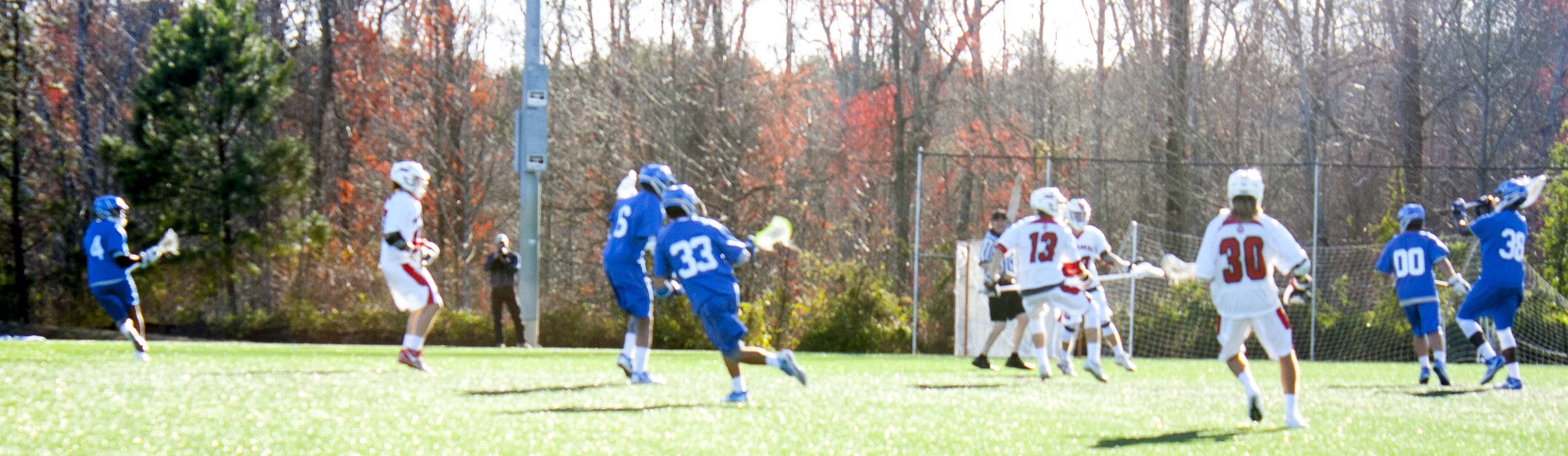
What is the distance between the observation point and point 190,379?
33.0ft

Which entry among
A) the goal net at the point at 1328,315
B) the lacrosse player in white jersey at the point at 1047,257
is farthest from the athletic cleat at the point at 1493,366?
the goal net at the point at 1328,315

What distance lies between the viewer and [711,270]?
29.8 ft

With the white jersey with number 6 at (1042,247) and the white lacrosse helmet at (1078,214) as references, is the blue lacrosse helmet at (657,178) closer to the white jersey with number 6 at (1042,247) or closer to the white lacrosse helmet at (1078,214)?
the white jersey with number 6 at (1042,247)

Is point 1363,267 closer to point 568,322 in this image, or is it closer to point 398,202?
point 568,322

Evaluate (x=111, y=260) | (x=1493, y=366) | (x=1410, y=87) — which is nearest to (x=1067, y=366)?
(x=1493, y=366)

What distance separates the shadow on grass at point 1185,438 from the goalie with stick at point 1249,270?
478 mm

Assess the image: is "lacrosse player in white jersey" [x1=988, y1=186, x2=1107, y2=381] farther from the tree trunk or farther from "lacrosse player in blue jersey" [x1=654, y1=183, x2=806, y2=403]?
the tree trunk

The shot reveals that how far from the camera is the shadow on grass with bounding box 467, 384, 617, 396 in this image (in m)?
9.42

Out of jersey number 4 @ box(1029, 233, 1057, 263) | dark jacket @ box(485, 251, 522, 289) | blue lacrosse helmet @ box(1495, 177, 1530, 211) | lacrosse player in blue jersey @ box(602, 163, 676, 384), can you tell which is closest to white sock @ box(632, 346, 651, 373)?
lacrosse player in blue jersey @ box(602, 163, 676, 384)

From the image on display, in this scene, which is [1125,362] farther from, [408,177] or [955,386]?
[408,177]

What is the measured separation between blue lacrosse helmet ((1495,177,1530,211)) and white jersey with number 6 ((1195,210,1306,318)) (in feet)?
14.8

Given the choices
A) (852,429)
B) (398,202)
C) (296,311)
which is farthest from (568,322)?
(852,429)

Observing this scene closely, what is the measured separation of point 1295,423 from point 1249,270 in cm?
86

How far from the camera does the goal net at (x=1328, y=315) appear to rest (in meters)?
21.0
